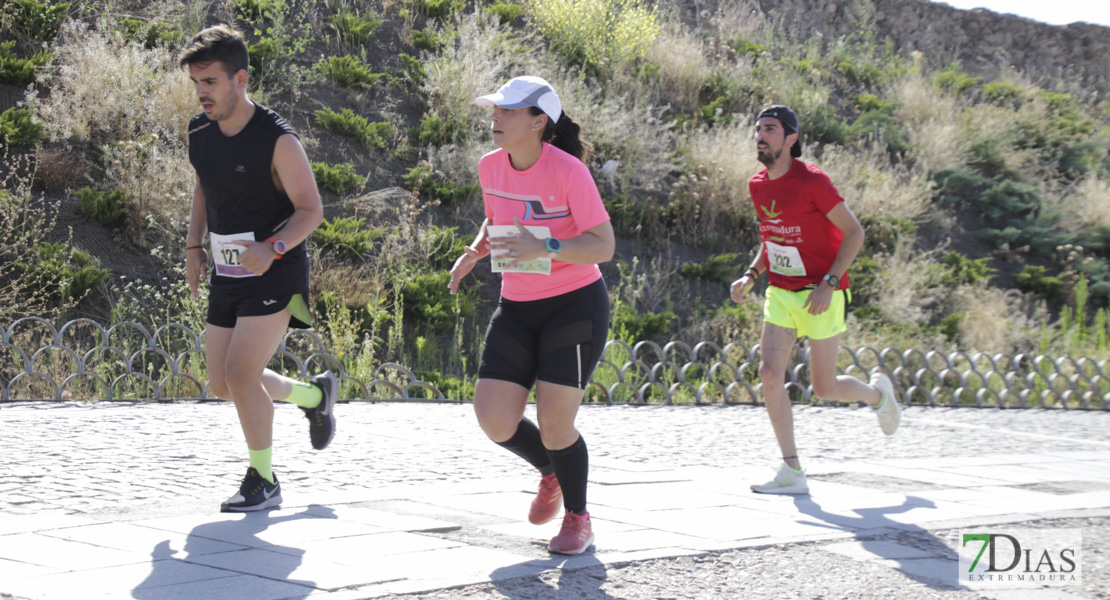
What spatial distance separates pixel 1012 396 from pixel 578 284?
1015 cm

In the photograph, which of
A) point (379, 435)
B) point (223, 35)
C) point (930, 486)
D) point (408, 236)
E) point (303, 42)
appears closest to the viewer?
point (223, 35)

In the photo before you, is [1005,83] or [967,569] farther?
[1005,83]

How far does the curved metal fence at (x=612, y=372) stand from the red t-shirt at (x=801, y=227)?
3938 millimetres

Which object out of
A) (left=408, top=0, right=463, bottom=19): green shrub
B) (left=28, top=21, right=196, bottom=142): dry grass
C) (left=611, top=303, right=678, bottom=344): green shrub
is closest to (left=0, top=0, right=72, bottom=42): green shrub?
(left=28, top=21, right=196, bottom=142): dry grass

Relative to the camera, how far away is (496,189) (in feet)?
13.9

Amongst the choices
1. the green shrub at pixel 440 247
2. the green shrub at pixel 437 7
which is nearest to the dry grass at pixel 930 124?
the green shrub at pixel 437 7

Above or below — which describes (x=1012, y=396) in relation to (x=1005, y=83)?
below

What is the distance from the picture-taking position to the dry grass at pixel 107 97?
38.7ft

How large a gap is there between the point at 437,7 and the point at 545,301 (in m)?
14.0

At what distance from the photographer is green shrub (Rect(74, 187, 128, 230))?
1094cm

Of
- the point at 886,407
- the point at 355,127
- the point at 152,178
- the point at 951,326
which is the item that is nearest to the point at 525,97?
the point at 886,407

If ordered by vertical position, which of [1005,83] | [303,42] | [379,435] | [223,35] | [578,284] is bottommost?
[379,435]

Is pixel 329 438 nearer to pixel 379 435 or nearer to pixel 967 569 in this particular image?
pixel 379 435

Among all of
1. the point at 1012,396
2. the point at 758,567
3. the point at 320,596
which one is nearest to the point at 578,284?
the point at 758,567
